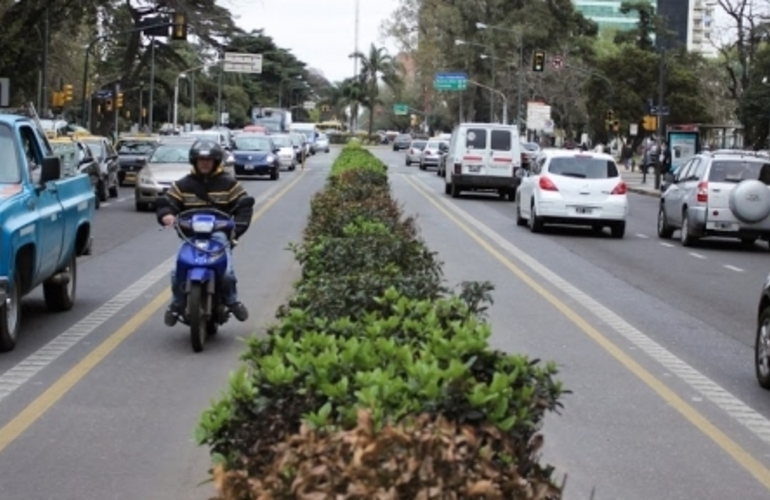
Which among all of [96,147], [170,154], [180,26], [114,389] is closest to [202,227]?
[114,389]

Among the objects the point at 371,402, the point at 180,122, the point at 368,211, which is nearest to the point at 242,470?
the point at 371,402

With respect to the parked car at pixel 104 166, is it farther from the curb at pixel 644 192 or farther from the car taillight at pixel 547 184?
the curb at pixel 644 192

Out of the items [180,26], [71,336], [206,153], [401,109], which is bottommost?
[71,336]

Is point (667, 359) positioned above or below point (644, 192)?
above

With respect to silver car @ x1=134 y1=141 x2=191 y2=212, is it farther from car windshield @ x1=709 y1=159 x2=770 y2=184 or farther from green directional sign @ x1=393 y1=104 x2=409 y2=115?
green directional sign @ x1=393 y1=104 x2=409 y2=115

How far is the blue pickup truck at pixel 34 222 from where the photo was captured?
11.7 m

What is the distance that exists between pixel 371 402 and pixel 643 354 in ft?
28.5

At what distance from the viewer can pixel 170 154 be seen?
114ft

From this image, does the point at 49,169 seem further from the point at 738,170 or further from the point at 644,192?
the point at 644,192

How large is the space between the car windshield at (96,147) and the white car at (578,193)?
1378cm

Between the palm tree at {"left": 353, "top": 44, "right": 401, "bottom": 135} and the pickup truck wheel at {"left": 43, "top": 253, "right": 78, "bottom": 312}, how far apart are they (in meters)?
134

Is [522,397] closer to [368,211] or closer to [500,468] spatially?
[500,468]

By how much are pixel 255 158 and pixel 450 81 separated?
47445 mm

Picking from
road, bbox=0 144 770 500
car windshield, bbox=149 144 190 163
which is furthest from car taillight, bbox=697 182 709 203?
car windshield, bbox=149 144 190 163
